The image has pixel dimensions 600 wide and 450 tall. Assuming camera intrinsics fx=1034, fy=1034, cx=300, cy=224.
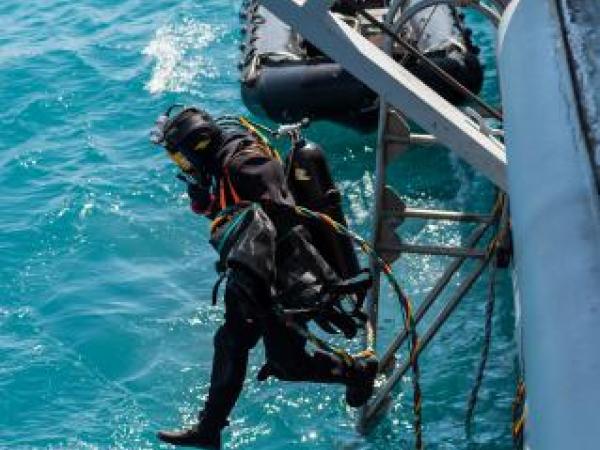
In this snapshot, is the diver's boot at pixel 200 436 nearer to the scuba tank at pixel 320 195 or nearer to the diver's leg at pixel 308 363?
the diver's leg at pixel 308 363

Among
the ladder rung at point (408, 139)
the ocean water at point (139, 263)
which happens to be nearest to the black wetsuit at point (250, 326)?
the ladder rung at point (408, 139)

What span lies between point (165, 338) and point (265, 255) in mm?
3705

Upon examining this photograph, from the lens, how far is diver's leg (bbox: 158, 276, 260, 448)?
487cm

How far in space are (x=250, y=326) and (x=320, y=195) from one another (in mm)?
852

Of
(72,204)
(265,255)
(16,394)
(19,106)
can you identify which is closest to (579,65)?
(265,255)

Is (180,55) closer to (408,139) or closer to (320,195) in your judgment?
(408,139)

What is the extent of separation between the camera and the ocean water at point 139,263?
7145 millimetres

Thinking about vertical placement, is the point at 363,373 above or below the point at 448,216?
below

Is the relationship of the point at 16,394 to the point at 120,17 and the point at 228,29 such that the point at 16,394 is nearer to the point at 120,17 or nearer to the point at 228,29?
the point at 228,29

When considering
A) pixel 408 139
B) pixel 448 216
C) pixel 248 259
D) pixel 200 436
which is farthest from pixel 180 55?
pixel 248 259

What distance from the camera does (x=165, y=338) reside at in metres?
8.16

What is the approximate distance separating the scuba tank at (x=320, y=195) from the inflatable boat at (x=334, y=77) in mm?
3886

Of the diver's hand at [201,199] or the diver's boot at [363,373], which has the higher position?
the diver's hand at [201,199]

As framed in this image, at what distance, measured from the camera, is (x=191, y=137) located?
5.07m
